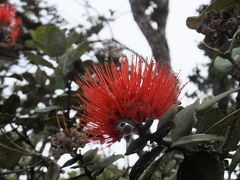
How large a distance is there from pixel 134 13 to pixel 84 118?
1.66m

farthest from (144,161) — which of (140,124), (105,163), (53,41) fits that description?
(53,41)

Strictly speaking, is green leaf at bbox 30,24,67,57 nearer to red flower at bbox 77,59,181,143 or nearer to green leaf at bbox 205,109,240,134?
red flower at bbox 77,59,181,143

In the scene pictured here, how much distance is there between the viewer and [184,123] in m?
1.23

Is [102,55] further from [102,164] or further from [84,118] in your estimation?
[84,118]

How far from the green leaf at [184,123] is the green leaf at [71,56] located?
1.06m

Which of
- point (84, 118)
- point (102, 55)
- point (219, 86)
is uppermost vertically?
point (102, 55)

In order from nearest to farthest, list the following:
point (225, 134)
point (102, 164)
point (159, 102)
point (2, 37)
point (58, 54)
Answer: point (159, 102) < point (225, 134) < point (102, 164) < point (58, 54) < point (2, 37)

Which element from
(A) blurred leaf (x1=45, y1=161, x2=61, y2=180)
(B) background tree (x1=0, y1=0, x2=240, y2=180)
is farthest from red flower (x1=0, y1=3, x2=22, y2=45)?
(A) blurred leaf (x1=45, y1=161, x2=61, y2=180)

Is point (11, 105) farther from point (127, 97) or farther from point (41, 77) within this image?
point (127, 97)

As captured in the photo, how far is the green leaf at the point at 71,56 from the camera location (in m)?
2.24

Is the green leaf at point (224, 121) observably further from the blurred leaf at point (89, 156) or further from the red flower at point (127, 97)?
the blurred leaf at point (89, 156)

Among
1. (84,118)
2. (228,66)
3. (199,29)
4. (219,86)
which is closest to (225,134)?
(228,66)

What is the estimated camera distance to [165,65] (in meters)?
1.24

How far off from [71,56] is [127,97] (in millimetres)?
1170
